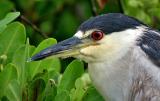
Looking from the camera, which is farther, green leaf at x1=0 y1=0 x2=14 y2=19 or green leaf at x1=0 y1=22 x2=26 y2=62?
green leaf at x1=0 y1=0 x2=14 y2=19

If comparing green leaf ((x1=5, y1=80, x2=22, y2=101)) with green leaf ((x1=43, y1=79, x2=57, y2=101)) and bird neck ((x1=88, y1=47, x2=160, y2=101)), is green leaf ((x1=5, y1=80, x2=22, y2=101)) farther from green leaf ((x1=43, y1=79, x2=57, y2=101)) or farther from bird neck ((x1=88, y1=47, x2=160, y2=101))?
bird neck ((x1=88, y1=47, x2=160, y2=101))

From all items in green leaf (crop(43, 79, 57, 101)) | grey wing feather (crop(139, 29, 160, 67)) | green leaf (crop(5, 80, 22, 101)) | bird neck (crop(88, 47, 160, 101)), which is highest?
green leaf (crop(5, 80, 22, 101))

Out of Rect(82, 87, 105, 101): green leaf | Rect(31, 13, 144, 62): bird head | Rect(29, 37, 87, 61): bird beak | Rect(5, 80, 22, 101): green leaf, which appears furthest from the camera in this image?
Rect(31, 13, 144, 62): bird head

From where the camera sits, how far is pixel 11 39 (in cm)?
299

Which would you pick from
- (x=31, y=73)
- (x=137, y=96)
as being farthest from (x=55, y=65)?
(x=137, y=96)

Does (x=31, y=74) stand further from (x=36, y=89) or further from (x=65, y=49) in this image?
(x=65, y=49)

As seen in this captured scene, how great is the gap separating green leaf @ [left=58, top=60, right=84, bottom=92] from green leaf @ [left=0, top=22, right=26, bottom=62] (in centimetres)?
27

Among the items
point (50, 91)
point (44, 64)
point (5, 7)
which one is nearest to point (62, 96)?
point (50, 91)

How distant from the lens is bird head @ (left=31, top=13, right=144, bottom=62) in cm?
319

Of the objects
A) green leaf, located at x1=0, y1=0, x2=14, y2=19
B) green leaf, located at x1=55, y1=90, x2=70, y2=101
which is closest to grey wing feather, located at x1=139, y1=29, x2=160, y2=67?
green leaf, located at x1=55, y1=90, x2=70, y2=101

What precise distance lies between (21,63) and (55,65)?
1.13ft

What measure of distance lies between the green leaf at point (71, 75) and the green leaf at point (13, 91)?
11.9 inches

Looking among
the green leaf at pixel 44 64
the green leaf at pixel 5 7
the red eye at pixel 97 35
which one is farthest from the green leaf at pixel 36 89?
the green leaf at pixel 5 7

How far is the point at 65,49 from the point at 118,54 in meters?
0.29
